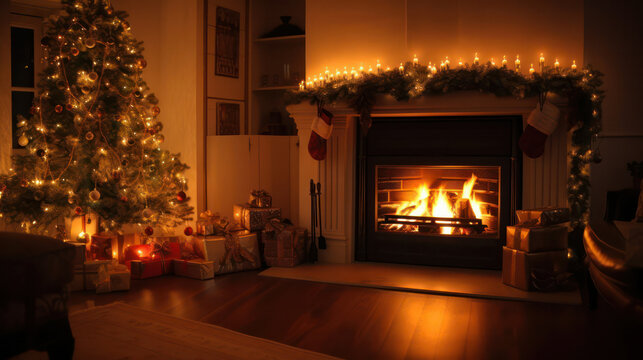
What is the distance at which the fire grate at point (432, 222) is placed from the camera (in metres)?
4.27

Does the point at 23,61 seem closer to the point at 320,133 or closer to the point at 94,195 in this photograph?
the point at 94,195

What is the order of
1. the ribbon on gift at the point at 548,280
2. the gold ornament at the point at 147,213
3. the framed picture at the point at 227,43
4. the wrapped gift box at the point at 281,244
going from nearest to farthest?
the ribbon on gift at the point at 548,280 → the gold ornament at the point at 147,213 → the wrapped gift box at the point at 281,244 → the framed picture at the point at 227,43

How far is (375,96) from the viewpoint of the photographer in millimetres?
4152

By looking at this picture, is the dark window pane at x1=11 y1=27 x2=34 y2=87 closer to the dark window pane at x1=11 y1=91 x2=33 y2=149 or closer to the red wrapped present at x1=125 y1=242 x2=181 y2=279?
the dark window pane at x1=11 y1=91 x2=33 y2=149

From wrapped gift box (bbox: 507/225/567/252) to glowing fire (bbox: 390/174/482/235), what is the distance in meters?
0.69

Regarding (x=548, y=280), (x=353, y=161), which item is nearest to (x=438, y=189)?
(x=353, y=161)

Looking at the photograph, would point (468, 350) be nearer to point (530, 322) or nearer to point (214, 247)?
point (530, 322)

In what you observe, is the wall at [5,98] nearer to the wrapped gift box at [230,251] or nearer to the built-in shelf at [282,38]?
the wrapped gift box at [230,251]

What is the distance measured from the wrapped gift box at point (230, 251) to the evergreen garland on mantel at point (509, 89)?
135 cm

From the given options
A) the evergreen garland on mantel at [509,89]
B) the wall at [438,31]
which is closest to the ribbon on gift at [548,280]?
the evergreen garland on mantel at [509,89]

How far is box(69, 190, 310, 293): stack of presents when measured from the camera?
404cm

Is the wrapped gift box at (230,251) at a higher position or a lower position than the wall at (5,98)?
lower

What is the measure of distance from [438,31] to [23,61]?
367 centimetres

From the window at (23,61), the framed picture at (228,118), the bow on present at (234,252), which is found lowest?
the bow on present at (234,252)
